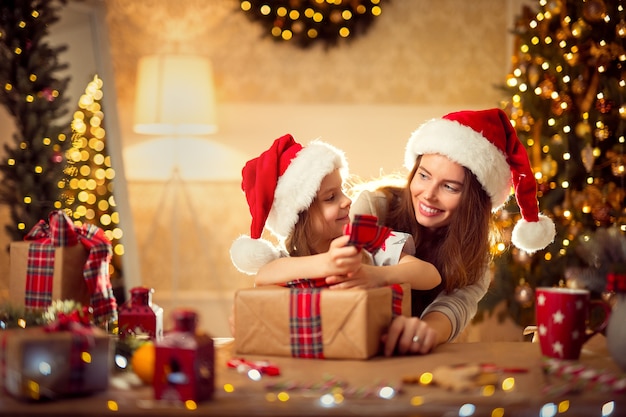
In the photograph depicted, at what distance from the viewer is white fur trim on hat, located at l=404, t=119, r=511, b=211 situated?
193 cm

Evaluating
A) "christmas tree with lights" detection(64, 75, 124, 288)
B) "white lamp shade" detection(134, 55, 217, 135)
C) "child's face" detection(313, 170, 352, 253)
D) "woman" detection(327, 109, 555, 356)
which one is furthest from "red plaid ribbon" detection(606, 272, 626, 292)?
"christmas tree with lights" detection(64, 75, 124, 288)

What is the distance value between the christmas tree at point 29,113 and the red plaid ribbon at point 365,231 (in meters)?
2.61

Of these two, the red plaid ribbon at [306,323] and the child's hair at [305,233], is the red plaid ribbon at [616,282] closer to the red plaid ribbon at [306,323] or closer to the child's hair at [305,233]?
the red plaid ribbon at [306,323]

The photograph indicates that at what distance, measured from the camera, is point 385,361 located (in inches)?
49.1

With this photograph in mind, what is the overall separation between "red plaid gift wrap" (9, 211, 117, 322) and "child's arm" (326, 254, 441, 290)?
0.42m

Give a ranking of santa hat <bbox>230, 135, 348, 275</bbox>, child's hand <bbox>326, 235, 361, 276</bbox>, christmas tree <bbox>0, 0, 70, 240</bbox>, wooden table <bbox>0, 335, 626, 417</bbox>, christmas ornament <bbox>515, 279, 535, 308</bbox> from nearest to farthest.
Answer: wooden table <bbox>0, 335, 626, 417</bbox>
child's hand <bbox>326, 235, 361, 276</bbox>
santa hat <bbox>230, 135, 348, 275</bbox>
christmas tree <bbox>0, 0, 70, 240</bbox>
christmas ornament <bbox>515, 279, 535, 308</bbox>

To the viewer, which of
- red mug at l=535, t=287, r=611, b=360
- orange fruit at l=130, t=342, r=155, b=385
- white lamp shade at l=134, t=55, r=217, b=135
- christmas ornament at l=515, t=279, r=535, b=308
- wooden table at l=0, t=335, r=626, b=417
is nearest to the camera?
wooden table at l=0, t=335, r=626, b=417

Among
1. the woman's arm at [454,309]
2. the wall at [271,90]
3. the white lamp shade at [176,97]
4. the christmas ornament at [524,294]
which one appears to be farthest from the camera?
the wall at [271,90]

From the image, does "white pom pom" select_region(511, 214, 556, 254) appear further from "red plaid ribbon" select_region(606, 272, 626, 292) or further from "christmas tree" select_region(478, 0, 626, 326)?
"christmas tree" select_region(478, 0, 626, 326)

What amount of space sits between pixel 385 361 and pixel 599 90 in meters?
2.86

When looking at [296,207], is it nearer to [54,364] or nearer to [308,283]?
[308,283]

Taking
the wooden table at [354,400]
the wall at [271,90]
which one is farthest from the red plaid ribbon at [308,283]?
the wall at [271,90]

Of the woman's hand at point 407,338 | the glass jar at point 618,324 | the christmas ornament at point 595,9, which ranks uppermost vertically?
the christmas ornament at point 595,9

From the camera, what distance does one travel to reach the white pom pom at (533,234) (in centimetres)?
189
